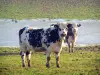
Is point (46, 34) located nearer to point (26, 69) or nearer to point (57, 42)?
point (57, 42)

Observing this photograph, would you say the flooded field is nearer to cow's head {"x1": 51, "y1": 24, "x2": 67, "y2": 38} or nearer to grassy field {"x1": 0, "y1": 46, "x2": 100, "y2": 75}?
grassy field {"x1": 0, "y1": 46, "x2": 100, "y2": 75}

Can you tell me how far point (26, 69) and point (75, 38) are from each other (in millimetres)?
1727

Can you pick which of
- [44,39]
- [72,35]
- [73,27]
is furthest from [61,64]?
[72,35]

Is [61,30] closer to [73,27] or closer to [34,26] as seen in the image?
[34,26]

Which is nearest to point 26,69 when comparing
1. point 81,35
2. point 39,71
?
point 39,71

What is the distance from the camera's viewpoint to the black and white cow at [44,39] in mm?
5047

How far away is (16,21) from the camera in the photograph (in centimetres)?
541

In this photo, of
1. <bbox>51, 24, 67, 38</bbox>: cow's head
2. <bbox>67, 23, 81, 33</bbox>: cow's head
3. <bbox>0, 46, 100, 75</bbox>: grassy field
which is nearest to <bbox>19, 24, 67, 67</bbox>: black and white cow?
<bbox>51, 24, 67, 38</bbox>: cow's head

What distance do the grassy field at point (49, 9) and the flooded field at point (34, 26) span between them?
12 centimetres

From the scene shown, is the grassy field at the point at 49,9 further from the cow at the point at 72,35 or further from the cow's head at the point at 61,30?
the cow at the point at 72,35

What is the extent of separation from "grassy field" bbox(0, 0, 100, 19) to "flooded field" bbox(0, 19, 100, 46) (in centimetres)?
12

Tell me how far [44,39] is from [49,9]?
1.25ft

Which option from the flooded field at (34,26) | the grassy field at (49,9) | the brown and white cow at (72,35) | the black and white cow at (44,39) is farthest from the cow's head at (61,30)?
the brown and white cow at (72,35)

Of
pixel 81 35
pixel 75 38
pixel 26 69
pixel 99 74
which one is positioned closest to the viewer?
pixel 99 74
